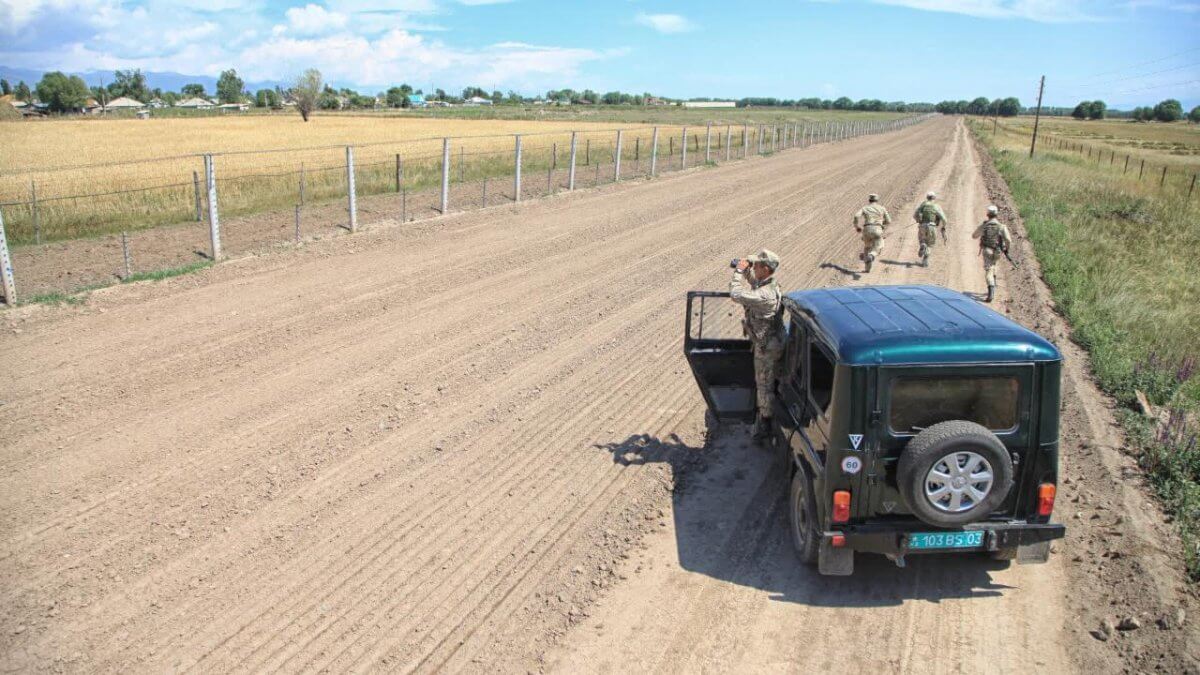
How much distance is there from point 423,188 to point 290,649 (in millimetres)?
20230

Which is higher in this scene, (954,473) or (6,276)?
(954,473)

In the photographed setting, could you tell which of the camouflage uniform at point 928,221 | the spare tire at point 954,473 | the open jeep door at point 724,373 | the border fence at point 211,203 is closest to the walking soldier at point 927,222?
the camouflage uniform at point 928,221

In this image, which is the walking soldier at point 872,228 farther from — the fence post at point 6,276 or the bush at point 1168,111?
the bush at point 1168,111

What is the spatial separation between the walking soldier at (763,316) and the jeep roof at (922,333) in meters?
0.70

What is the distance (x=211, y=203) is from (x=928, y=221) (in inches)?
522

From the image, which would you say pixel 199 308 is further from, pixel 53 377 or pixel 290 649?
pixel 290 649

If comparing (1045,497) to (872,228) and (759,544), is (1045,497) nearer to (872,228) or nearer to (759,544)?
(759,544)

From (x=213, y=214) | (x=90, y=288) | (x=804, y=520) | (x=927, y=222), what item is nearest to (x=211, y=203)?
(x=213, y=214)

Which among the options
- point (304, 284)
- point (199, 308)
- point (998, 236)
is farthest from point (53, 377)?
point (998, 236)

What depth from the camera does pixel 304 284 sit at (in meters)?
13.2

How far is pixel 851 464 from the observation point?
5.12 m

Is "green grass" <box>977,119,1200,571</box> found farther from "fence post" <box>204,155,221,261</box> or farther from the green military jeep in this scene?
"fence post" <box>204,155,221,261</box>

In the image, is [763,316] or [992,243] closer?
[763,316]

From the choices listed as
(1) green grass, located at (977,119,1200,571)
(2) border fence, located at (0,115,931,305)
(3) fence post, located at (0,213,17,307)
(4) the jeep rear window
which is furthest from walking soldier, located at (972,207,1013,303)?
(3) fence post, located at (0,213,17,307)
